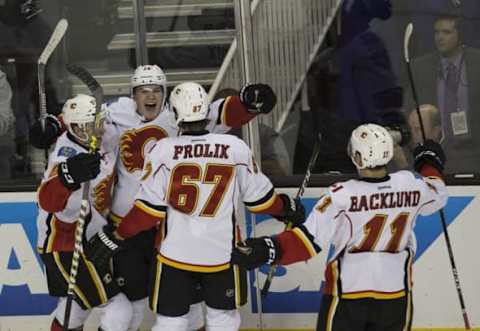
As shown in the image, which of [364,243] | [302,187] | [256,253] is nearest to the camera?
[256,253]

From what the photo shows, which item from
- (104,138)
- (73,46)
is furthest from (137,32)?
(104,138)

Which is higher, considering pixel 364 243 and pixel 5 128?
pixel 5 128

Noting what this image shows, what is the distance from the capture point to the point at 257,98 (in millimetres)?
5051

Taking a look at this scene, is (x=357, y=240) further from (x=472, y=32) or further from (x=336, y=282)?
(x=472, y=32)

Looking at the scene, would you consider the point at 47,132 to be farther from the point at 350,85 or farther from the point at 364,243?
the point at 364,243

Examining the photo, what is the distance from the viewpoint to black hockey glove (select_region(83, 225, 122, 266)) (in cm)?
481

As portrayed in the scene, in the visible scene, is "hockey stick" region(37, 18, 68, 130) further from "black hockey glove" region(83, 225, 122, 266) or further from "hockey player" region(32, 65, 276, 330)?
"black hockey glove" region(83, 225, 122, 266)

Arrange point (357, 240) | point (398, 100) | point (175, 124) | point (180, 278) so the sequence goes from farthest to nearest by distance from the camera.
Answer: point (398, 100), point (175, 124), point (180, 278), point (357, 240)

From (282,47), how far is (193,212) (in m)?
1.18

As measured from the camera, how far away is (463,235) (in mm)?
5387

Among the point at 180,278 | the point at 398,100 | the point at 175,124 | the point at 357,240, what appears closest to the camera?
the point at 357,240

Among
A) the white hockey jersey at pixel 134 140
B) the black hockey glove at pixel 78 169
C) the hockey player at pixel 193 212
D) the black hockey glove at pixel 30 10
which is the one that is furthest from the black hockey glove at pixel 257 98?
the black hockey glove at pixel 30 10

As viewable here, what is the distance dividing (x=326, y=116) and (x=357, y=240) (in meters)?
1.23

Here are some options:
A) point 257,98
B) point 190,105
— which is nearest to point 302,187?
point 257,98
